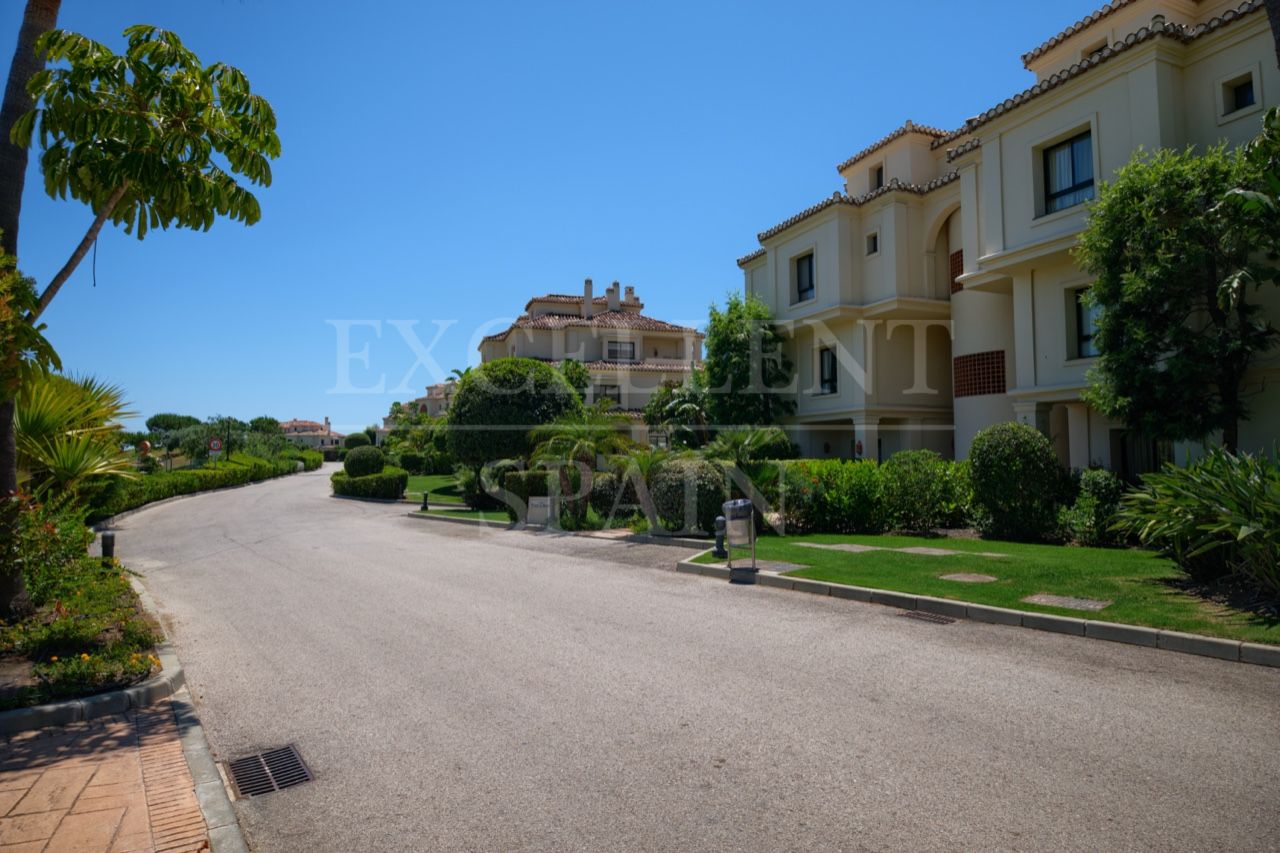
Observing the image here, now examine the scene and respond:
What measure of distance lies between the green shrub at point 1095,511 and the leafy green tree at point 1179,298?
114 centimetres


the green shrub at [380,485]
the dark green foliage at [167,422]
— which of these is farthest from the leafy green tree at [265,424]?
the green shrub at [380,485]

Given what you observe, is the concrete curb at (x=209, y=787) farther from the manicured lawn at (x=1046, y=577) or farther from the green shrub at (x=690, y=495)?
the green shrub at (x=690, y=495)

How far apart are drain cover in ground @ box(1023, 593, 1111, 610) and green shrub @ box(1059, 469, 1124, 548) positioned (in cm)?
546

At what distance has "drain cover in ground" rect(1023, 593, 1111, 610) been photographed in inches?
336

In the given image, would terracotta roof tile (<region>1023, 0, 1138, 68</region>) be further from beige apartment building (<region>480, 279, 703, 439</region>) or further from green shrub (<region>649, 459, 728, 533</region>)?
beige apartment building (<region>480, 279, 703, 439</region>)

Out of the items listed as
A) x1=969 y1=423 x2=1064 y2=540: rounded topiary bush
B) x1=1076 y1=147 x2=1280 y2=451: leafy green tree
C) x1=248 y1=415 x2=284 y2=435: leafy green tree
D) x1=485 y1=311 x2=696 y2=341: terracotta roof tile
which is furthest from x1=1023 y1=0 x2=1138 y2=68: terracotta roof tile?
x1=248 y1=415 x2=284 y2=435: leafy green tree

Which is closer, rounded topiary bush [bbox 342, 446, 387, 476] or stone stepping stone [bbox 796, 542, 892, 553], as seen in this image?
stone stepping stone [bbox 796, 542, 892, 553]

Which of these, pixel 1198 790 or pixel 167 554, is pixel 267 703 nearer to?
pixel 1198 790

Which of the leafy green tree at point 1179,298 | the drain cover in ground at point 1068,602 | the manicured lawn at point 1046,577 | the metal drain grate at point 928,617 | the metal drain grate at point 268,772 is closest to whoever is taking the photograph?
the metal drain grate at point 268,772

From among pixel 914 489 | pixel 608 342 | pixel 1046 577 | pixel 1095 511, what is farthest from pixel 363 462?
pixel 1046 577

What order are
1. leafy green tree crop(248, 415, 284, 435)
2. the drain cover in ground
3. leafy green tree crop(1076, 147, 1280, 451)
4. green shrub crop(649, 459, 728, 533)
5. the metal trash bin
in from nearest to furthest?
the drain cover in ground < the metal trash bin < leafy green tree crop(1076, 147, 1280, 451) < green shrub crop(649, 459, 728, 533) < leafy green tree crop(248, 415, 284, 435)

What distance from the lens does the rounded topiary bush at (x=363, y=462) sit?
1559 inches

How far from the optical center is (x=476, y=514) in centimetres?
2650

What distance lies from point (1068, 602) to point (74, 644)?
10.2m
